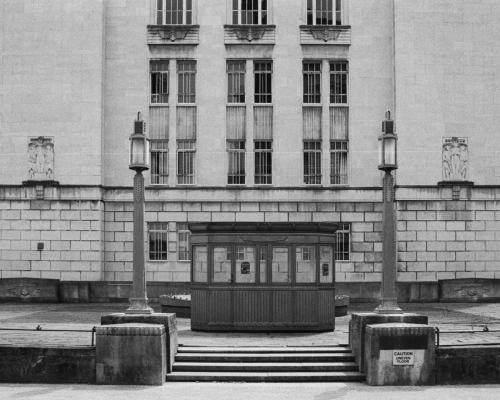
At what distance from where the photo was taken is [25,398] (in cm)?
1520

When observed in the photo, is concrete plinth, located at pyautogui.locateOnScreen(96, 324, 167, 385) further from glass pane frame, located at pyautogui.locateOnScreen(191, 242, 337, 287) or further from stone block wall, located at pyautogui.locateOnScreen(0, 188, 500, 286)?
stone block wall, located at pyautogui.locateOnScreen(0, 188, 500, 286)

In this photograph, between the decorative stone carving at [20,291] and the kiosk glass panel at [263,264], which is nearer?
the kiosk glass panel at [263,264]

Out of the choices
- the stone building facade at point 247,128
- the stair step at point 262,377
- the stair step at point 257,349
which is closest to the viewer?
the stair step at point 262,377

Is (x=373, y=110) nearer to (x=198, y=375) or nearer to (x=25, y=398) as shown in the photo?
(x=198, y=375)

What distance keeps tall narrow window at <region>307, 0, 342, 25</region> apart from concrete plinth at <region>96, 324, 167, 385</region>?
25.2 m

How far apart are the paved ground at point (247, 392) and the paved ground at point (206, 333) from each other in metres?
1.62

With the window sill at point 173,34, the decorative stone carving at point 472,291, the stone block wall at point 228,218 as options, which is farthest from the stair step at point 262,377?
the window sill at point 173,34

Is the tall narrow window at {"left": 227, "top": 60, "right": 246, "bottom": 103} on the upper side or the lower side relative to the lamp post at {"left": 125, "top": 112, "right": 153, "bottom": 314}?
upper

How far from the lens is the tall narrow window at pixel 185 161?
3884 cm

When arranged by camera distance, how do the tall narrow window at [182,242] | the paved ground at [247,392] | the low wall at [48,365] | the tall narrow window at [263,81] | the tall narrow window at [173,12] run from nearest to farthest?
the paved ground at [247,392] < the low wall at [48,365] < the tall narrow window at [182,242] < the tall narrow window at [263,81] < the tall narrow window at [173,12]

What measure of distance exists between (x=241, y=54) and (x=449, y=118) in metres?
9.40

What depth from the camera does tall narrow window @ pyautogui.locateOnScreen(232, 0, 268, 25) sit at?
39.2 metres

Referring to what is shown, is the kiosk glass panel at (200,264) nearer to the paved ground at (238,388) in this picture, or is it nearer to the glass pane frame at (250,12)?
the paved ground at (238,388)

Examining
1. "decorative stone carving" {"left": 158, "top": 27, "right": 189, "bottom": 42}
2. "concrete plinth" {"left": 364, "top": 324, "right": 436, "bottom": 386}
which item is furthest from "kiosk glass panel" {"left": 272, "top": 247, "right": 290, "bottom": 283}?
"decorative stone carving" {"left": 158, "top": 27, "right": 189, "bottom": 42}
